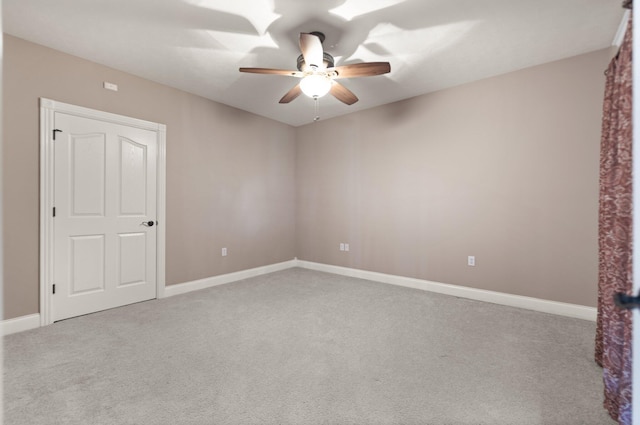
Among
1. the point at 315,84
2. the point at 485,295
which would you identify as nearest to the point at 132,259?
the point at 315,84

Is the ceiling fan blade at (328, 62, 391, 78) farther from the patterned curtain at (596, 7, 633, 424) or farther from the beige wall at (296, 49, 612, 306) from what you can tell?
the beige wall at (296, 49, 612, 306)

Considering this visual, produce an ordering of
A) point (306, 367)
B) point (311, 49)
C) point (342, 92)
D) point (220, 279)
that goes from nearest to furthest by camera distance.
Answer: point (306, 367), point (311, 49), point (342, 92), point (220, 279)

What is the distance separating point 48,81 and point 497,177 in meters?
4.78

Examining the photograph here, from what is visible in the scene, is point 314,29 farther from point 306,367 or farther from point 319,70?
point 306,367

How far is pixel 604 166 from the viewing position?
231 centimetres

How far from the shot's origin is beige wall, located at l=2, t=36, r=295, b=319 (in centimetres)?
294

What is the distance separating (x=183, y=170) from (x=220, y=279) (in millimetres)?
1587

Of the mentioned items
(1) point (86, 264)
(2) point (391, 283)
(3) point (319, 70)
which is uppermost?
(3) point (319, 70)

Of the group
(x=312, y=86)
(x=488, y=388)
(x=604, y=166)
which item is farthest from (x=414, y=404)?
(x=312, y=86)

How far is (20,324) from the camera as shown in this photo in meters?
2.94

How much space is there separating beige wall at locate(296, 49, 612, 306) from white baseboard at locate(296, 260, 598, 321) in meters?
0.08

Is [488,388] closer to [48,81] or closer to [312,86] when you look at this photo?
[312,86]

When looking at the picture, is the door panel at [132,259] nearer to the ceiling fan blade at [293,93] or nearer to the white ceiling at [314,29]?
the white ceiling at [314,29]

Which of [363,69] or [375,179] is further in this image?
[375,179]
